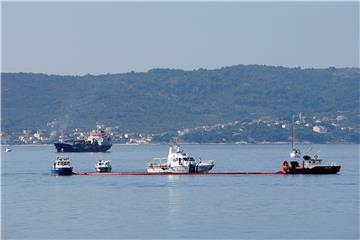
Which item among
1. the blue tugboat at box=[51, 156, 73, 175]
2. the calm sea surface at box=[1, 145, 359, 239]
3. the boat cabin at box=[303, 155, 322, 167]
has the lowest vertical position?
the calm sea surface at box=[1, 145, 359, 239]

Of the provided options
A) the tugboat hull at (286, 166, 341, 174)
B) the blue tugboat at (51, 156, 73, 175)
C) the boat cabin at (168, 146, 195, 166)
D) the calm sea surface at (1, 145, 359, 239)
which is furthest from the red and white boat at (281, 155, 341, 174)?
the blue tugboat at (51, 156, 73, 175)

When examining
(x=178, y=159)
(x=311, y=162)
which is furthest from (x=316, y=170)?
(x=178, y=159)

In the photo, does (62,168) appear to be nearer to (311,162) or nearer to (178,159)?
(178,159)

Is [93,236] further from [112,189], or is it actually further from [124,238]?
[112,189]

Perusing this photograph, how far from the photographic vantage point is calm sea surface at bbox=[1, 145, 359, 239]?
70.6 metres


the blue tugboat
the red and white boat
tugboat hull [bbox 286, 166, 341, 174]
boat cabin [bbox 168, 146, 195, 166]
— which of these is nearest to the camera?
tugboat hull [bbox 286, 166, 341, 174]

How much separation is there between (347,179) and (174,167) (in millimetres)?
22242

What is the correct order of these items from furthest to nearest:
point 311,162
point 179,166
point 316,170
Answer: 1. point 179,166
2. point 311,162
3. point 316,170

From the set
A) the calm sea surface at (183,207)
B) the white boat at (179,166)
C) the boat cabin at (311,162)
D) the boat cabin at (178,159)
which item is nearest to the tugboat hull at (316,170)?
the boat cabin at (311,162)

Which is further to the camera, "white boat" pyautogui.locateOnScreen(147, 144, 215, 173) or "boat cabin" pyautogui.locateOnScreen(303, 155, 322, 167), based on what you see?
"white boat" pyautogui.locateOnScreen(147, 144, 215, 173)

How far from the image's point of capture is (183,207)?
8706 cm

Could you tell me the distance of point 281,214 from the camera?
80.6m

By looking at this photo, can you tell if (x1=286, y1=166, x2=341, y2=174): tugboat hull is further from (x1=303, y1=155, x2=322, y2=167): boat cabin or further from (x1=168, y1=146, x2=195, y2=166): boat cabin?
(x1=168, y1=146, x2=195, y2=166): boat cabin

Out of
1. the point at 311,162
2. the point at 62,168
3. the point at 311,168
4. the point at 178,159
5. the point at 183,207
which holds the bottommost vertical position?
the point at 183,207
